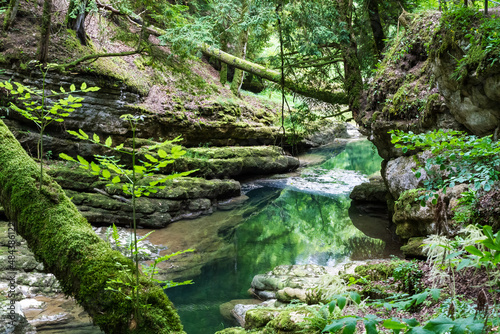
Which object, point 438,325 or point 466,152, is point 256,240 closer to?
point 466,152

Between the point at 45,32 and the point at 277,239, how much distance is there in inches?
345

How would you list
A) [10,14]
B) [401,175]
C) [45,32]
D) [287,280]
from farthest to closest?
[10,14], [45,32], [401,175], [287,280]

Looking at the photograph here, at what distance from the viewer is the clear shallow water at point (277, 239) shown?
6016mm

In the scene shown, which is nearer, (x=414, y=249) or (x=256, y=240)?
(x=414, y=249)

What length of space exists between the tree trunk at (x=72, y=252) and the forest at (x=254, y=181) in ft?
0.03

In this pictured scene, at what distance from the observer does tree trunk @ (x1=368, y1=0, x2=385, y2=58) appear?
356 inches

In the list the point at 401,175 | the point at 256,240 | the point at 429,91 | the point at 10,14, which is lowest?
the point at 256,240

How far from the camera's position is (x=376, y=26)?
30.5ft

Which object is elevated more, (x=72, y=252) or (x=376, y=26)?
(x=376, y=26)

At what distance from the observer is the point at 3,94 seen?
9398 millimetres

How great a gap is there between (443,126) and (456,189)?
139 centimetres

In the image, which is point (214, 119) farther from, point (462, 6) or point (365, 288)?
point (365, 288)

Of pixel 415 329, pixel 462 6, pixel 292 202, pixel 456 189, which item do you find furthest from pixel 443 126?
pixel 292 202

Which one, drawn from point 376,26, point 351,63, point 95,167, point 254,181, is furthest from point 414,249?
point 254,181
